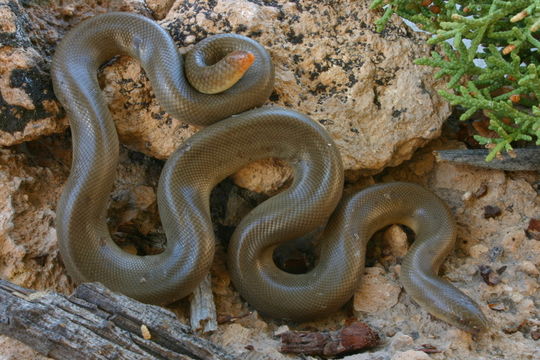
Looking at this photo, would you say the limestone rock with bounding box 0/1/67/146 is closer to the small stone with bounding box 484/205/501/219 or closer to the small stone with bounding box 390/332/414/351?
the small stone with bounding box 390/332/414/351

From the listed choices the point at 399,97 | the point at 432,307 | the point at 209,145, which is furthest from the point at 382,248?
the point at 209,145

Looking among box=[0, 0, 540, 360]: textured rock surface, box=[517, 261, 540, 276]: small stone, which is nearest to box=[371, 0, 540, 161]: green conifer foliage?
box=[0, 0, 540, 360]: textured rock surface

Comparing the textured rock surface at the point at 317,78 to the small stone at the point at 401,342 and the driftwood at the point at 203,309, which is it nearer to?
the driftwood at the point at 203,309

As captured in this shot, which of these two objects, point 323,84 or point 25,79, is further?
point 323,84

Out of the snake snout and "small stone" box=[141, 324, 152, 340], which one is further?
the snake snout

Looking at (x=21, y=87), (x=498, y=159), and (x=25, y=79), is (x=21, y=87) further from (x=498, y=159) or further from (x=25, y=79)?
(x=498, y=159)

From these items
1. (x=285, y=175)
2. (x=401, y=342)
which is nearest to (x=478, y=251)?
(x=401, y=342)

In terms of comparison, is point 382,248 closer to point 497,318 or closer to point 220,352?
point 497,318
